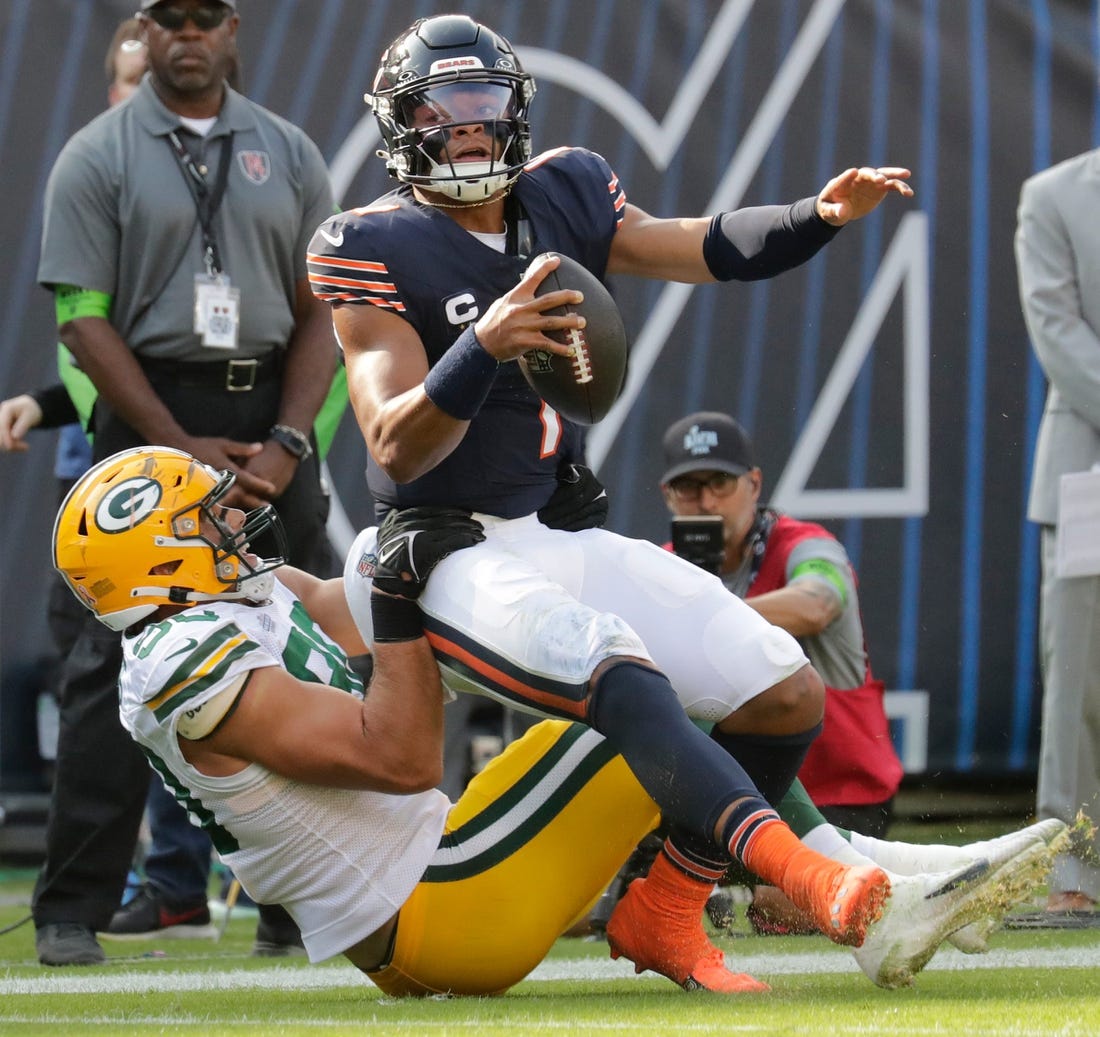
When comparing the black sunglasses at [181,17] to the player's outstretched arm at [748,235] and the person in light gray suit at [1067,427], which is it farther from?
the person in light gray suit at [1067,427]

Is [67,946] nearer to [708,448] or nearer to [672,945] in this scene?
[672,945]

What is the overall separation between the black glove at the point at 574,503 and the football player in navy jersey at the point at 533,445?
2 cm

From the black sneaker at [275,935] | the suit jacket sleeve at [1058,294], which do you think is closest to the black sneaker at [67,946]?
the black sneaker at [275,935]

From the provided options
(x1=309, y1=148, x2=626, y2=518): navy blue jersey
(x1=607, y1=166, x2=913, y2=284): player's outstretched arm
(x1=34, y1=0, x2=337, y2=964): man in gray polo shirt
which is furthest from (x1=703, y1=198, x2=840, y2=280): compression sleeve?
(x1=34, y1=0, x2=337, y2=964): man in gray polo shirt

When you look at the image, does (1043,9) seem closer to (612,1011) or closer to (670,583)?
(670,583)

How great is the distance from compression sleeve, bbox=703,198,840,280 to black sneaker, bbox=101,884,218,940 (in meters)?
2.43

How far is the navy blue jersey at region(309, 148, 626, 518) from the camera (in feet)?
11.8

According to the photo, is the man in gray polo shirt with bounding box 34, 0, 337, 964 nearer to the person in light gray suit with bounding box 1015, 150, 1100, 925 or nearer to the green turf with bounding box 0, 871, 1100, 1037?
the green turf with bounding box 0, 871, 1100, 1037

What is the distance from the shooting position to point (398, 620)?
11.5 feet

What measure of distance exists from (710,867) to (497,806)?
40cm

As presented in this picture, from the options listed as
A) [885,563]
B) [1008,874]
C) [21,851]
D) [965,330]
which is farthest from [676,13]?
[1008,874]

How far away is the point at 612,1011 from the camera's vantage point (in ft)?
10.3

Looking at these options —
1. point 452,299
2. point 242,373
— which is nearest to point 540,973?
point 452,299

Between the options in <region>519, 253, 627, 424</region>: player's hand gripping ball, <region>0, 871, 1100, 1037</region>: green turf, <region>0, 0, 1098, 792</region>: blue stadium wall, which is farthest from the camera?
<region>0, 0, 1098, 792</region>: blue stadium wall
